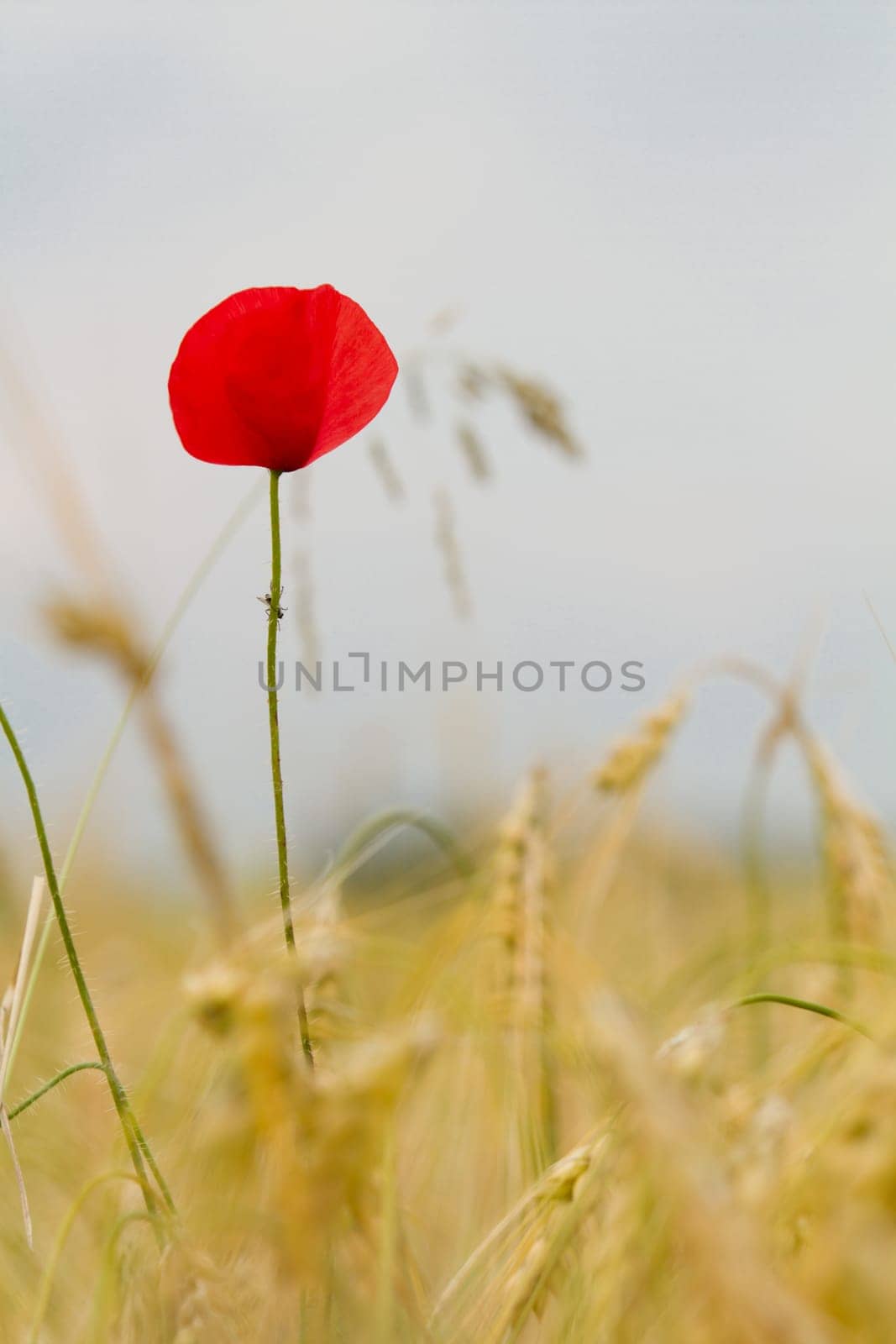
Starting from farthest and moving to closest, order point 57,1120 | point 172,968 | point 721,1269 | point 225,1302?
point 172,968
point 57,1120
point 225,1302
point 721,1269

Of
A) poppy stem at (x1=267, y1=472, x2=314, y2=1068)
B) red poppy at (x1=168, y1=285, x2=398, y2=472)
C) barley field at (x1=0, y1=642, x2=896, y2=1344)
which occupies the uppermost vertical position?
red poppy at (x1=168, y1=285, x2=398, y2=472)

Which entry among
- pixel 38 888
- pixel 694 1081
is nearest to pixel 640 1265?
pixel 694 1081

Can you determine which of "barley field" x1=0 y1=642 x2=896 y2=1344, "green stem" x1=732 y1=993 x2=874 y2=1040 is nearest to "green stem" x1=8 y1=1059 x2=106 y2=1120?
"barley field" x1=0 y1=642 x2=896 y2=1344

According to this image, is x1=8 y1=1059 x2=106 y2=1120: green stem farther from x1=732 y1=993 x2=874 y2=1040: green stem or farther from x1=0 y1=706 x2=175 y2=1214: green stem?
x1=732 y1=993 x2=874 y2=1040: green stem

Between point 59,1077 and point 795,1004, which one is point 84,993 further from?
point 795,1004

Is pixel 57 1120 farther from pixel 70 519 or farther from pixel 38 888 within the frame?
pixel 70 519

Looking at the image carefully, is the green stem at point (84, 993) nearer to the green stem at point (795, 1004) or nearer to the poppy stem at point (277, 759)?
the poppy stem at point (277, 759)

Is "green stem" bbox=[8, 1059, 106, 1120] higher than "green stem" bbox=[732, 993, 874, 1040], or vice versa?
"green stem" bbox=[732, 993, 874, 1040]

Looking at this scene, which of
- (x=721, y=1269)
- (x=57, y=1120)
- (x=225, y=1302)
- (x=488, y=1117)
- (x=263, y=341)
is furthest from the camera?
(x=57, y=1120)
